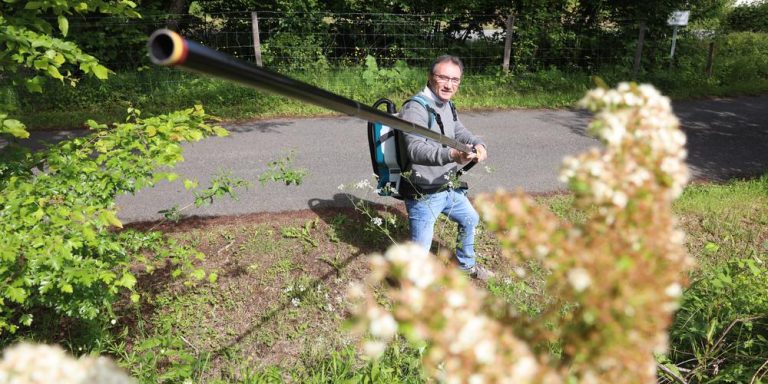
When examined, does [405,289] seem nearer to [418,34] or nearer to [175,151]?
[175,151]

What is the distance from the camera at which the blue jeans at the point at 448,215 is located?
3.78m

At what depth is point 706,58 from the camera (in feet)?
44.0

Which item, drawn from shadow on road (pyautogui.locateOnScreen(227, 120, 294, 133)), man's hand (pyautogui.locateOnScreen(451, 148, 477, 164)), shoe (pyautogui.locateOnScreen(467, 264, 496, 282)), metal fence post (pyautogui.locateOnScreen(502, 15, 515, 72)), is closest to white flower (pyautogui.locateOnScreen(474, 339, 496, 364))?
man's hand (pyautogui.locateOnScreen(451, 148, 477, 164))

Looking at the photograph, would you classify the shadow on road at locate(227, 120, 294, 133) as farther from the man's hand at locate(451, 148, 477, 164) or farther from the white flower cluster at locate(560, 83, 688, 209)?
the white flower cluster at locate(560, 83, 688, 209)

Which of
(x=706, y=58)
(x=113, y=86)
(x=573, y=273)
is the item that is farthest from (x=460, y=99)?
(x=573, y=273)

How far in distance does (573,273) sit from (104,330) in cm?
339

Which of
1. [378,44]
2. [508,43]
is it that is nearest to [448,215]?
[508,43]

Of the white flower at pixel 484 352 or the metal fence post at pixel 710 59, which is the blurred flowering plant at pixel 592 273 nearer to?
the white flower at pixel 484 352

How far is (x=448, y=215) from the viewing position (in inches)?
158

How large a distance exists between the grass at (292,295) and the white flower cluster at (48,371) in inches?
80.1

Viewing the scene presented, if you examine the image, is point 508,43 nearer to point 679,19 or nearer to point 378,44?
point 378,44

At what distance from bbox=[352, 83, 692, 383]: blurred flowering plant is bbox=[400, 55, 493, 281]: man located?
2213 mm

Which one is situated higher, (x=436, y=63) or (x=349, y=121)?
(x=436, y=63)

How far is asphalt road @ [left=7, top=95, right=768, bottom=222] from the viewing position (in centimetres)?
573
